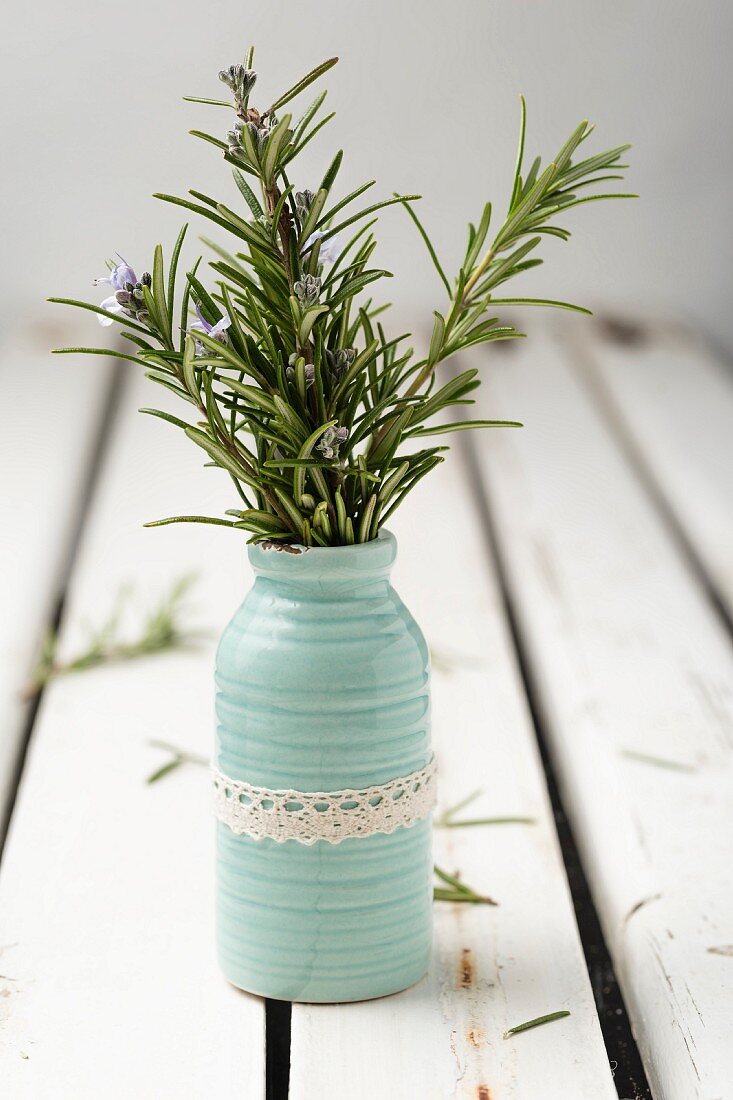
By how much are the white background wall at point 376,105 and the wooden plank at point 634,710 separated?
0.48 m

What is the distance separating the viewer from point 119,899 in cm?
64

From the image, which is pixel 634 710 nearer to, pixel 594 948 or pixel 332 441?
pixel 594 948

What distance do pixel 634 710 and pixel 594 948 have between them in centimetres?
23

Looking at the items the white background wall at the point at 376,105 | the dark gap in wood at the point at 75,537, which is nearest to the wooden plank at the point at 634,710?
the dark gap in wood at the point at 75,537

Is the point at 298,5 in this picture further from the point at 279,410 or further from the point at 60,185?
the point at 279,410

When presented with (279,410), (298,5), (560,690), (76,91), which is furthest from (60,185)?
(279,410)

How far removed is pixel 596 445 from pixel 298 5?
2.45ft

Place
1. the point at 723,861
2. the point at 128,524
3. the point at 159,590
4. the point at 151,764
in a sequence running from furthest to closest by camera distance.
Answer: the point at 128,524
the point at 159,590
the point at 151,764
the point at 723,861

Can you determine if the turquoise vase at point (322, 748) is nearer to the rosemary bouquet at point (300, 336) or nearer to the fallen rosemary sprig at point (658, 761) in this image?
the rosemary bouquet at point (300, 336)

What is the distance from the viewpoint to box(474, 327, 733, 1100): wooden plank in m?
0.57

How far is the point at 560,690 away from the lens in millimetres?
881

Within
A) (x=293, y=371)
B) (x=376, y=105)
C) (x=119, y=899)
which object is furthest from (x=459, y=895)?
(x=376, y=105)

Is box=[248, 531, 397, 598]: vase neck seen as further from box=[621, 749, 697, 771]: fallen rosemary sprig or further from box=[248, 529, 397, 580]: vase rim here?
box=[621, 749, 697, 771]: fallen rosemary sprig

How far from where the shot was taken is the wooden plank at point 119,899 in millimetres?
514
